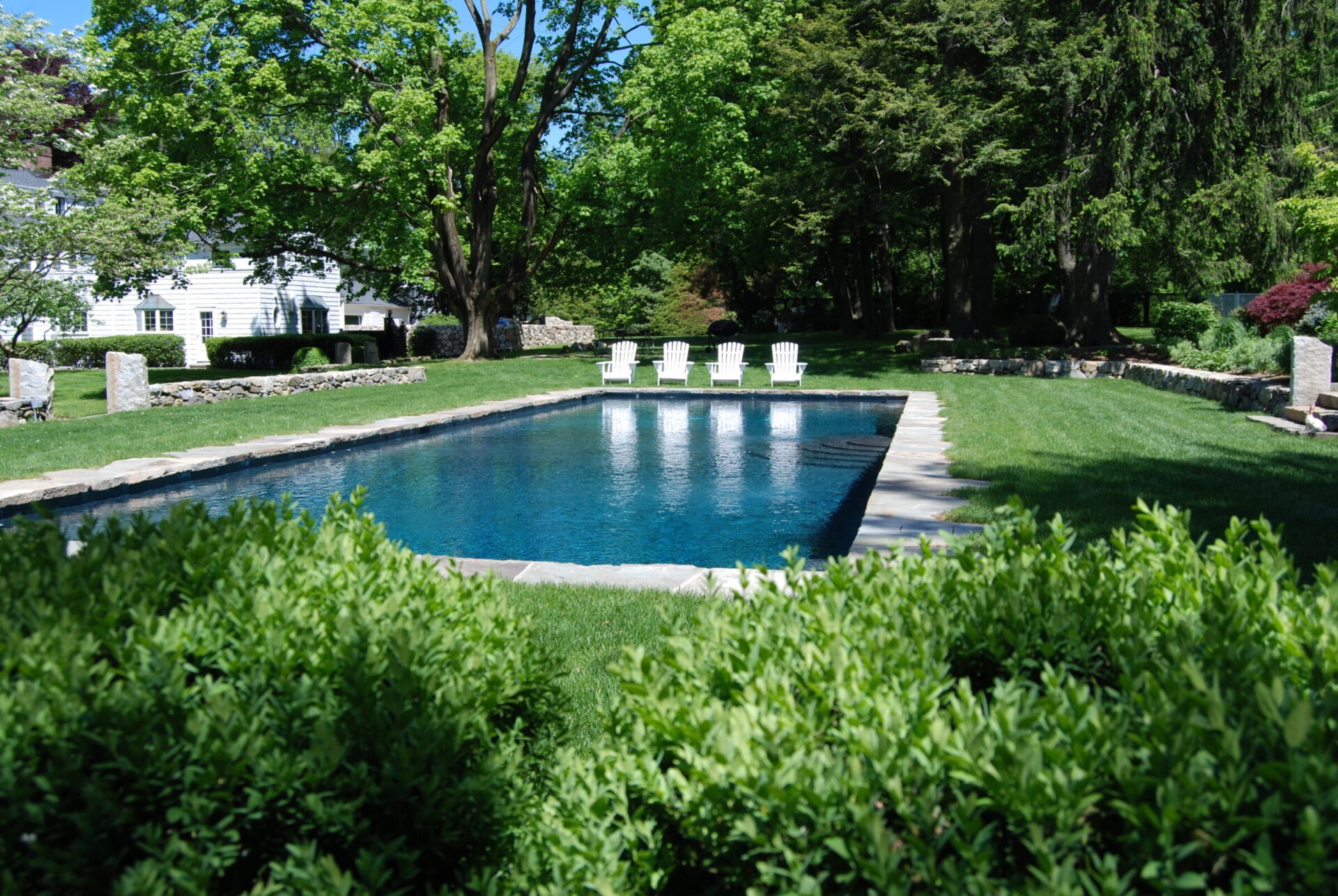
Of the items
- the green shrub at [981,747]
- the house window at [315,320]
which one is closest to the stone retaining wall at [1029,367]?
the green shrub at [981,747]

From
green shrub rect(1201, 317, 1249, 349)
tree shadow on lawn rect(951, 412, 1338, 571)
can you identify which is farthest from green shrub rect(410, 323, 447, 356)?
tree shadow on lawn rect(951, 412, 1338, 571)

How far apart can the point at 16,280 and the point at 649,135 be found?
48.9ft

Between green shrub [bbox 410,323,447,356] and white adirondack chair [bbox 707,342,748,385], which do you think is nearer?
white adirondack chair [bbox 707,342,748,385]

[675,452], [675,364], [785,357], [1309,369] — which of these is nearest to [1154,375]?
[1309,369]

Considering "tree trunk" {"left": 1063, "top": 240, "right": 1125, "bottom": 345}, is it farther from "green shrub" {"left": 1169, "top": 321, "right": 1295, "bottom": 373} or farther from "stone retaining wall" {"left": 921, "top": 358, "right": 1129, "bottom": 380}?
"green shrub" {"left": 1169, "top": 321, "right": 1295, "bottom": 373}

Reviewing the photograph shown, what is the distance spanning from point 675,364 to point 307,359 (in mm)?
11301

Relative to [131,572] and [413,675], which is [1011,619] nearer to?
[413,675]

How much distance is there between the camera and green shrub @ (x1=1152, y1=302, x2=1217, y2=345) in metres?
21.8

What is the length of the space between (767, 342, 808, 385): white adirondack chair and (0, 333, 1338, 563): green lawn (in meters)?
0.56

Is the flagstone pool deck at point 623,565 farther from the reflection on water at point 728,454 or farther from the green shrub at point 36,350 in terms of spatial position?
the green shrub at point 36,350

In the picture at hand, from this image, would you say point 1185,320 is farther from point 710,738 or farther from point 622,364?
point 710,738

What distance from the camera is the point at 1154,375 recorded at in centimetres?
1691

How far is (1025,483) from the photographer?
7254 mm

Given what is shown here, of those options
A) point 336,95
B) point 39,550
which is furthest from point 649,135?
point 39,550
